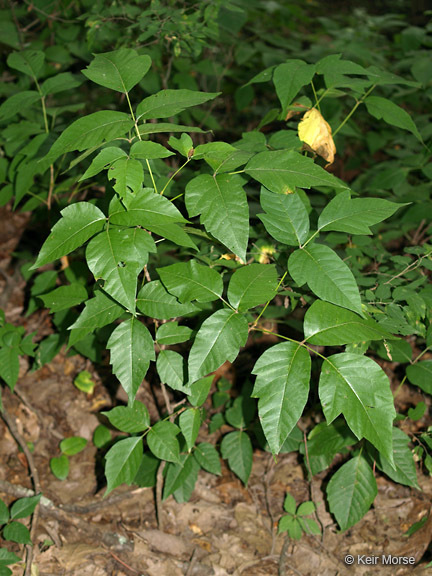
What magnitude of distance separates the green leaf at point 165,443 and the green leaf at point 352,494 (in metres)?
0.67

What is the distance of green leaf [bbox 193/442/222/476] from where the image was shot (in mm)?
2114

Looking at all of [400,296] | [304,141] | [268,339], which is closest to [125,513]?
[268,339]

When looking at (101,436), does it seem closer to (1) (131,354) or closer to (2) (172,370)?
(2) (172,370)

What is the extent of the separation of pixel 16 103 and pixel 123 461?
1594 millimetres

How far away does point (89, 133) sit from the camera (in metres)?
1.44

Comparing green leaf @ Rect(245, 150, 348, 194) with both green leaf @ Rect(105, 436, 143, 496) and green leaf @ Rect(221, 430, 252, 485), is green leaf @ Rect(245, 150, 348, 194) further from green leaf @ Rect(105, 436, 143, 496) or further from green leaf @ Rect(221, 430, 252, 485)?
green leaf @ Rect(221, 430, 252, 485)

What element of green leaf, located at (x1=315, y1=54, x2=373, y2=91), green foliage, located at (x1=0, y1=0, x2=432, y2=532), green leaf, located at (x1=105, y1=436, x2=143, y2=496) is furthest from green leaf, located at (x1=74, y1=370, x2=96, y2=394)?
green leaf, located at (x1=315, y1=54, x2=373, y2=91)

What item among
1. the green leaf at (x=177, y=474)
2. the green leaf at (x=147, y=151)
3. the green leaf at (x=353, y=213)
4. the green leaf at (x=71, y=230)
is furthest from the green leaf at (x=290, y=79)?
the green leaf at (x=177, y=474)

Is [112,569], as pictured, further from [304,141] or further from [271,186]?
[304,141]

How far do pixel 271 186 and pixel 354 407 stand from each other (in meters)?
0.67

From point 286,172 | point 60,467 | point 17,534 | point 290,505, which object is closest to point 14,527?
point 17,534

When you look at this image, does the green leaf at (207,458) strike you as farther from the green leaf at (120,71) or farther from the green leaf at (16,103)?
the green leaf at (16,103)

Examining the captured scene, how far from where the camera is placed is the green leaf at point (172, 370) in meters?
1.67

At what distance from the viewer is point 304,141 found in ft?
6.15
